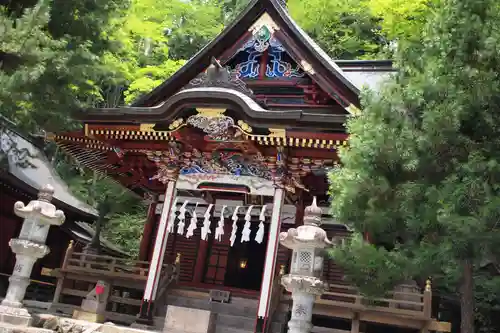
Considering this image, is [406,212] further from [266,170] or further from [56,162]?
[56,162]

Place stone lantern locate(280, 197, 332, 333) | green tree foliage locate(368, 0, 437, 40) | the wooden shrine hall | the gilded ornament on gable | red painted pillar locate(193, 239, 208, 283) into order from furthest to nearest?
green tree foliage locate(368, 0, 437, 40) < red painted pillar locate(193, 239, 208, 283) < the gilded ornament on gable < the wooden shrine hall < stone lantern locate(280, 197, 332, 333)

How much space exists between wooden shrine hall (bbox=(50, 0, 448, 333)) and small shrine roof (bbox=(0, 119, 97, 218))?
1960mm

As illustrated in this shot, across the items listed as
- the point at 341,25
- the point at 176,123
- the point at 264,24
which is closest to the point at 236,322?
the point at 176,123

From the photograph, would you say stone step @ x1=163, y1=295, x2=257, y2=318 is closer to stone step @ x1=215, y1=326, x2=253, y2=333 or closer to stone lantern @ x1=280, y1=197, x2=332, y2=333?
stone step @ x1=215, y1=326, x2=253, y2=333

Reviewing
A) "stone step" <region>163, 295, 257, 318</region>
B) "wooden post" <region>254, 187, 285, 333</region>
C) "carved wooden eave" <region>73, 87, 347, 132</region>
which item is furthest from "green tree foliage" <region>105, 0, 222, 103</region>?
"wooden post" <region>254, 187, 285, 333</region>

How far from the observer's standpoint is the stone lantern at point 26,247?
8.03 m

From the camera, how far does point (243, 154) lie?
10.5 metres

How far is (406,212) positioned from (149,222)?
29.3 ft

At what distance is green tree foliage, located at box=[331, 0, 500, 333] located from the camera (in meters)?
4.91

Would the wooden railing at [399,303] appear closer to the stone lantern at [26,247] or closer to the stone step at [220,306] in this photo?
the stone step at [220,306]

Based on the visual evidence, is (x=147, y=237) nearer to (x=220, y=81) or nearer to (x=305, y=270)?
(x=220, y=81)

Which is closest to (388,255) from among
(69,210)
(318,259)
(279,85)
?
(318,259)

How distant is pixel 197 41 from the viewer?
78.5 feet

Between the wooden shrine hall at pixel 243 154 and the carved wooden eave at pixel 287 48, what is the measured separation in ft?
0.08
